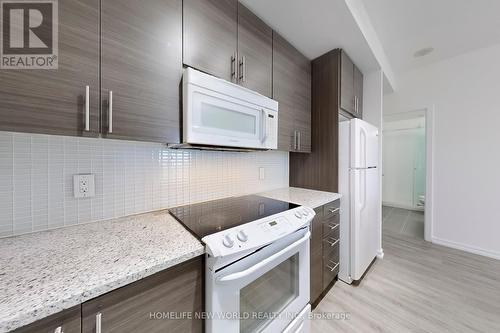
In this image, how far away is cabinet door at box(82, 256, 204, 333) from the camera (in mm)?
544

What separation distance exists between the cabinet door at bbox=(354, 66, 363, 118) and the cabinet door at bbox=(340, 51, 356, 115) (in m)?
0.12

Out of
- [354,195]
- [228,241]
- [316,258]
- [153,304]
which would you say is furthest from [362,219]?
[153,304]

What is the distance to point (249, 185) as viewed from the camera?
1.80m

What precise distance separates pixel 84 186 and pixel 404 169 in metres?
5.96

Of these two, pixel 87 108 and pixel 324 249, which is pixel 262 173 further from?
pixel 87 108

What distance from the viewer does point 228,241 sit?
77cm

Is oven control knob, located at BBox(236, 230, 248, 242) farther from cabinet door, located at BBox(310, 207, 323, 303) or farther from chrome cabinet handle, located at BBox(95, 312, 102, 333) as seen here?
cabinet door, located at BBox(310, 207, 323, 303)

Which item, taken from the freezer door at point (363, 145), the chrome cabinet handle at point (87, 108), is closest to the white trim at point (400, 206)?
the freezer door at point (363, 145)

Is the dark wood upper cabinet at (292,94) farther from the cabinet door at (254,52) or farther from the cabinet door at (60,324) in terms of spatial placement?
the cabinet door at (60,324)

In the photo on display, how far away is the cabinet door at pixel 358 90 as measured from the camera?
2.18 meters

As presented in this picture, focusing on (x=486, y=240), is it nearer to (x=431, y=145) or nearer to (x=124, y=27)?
(x=431, y=145)

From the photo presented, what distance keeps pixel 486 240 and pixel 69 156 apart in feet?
13.8

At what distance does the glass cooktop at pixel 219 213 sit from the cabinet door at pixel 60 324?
0.40 m

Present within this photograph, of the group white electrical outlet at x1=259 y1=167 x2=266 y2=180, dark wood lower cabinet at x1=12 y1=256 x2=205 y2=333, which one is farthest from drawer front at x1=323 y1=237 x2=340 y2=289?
dark wood lower cabinet at x1=12 y1=256 x2=205 y2=333
